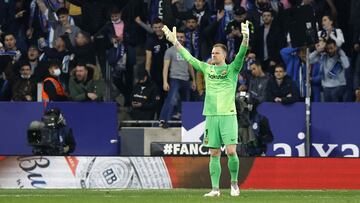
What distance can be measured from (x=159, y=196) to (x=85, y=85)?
794 centimetres

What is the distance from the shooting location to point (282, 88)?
23.6 m

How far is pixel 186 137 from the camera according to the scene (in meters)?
23.9

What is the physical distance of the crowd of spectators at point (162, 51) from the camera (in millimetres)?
24016

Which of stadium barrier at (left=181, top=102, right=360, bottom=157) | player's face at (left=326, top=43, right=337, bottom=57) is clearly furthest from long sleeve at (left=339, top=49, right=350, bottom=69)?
stadium barrier at (left=181, top=102, right=360, bottom=157)

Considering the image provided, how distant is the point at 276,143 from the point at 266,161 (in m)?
3.57

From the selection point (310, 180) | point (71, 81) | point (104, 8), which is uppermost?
point (104, 8)

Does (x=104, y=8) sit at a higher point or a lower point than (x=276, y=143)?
higher

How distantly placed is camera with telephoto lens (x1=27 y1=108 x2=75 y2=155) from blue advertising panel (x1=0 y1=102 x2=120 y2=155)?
186 cm

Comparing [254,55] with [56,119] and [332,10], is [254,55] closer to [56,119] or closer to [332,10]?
[332,10]

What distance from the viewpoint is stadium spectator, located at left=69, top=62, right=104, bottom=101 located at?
2420 centimetres

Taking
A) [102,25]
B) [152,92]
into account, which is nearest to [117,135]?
[152,92]

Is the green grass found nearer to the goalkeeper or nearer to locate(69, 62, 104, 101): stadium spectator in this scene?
the goalkeeper

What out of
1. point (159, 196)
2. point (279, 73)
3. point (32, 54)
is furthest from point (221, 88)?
point (32, 54)

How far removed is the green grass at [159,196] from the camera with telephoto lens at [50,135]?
2731mm
